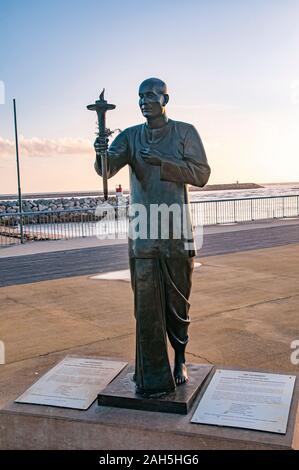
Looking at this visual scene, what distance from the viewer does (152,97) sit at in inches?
136

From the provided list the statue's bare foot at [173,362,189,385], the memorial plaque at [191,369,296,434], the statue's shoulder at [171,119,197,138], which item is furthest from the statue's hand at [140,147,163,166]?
the memorial plaque at [191,369,296,434]

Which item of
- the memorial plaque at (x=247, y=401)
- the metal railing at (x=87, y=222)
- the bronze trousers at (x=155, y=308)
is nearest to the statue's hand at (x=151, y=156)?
the bronze trousers at (x=155, y=308)

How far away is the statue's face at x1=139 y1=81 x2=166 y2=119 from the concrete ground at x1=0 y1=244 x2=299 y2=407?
98.6 inches

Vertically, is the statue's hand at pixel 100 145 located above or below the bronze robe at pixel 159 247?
above

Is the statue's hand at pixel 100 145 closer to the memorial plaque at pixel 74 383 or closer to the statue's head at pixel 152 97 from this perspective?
the statue's head at pixel 152 97

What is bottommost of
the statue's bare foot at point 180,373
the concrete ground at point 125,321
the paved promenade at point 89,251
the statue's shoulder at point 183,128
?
the concrete ground at point 125,321

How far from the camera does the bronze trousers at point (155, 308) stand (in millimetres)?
3549

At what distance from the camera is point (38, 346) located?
18.6ft

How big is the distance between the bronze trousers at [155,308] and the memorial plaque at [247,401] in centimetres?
33

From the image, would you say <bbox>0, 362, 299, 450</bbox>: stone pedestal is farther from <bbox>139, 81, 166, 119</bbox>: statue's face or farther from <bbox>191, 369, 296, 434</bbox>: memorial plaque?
<bbox>139, 81, 166, 119</bbox>: statue's face

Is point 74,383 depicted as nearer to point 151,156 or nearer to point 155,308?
point 155,308

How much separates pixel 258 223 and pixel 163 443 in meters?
17.3

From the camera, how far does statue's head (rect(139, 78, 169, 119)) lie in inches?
136

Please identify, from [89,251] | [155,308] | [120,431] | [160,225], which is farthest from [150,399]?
[89,251]
